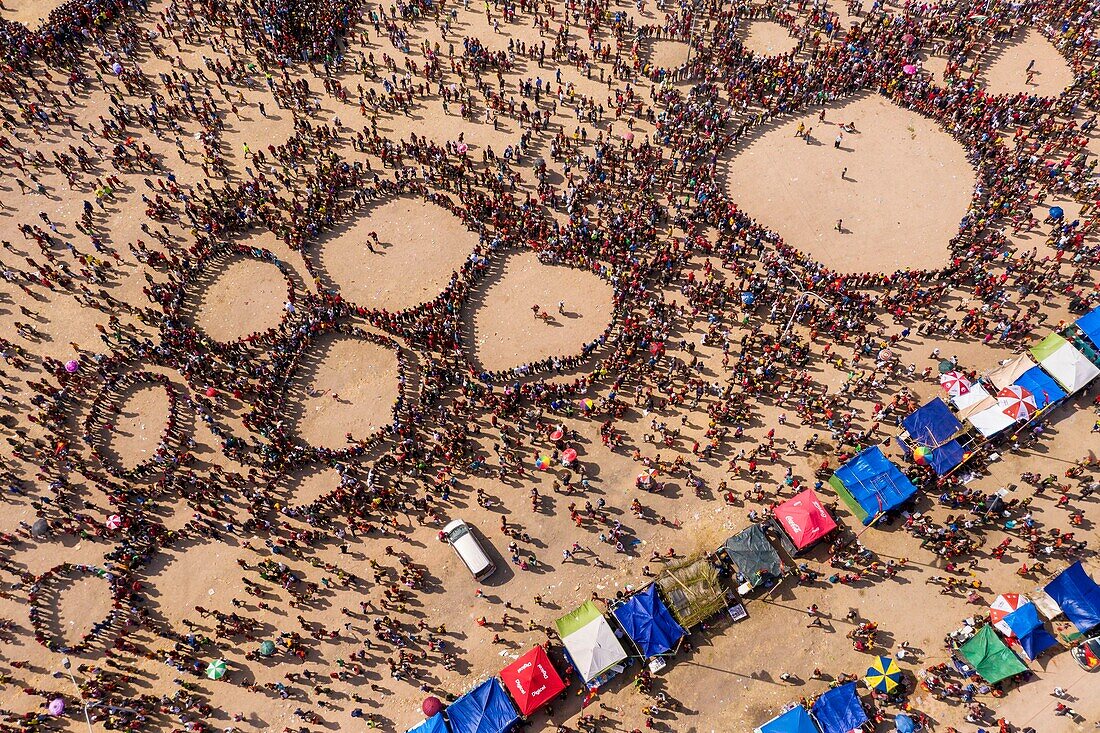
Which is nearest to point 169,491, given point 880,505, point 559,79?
point 880,505

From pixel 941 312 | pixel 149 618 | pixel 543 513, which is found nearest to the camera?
pixel 149 618

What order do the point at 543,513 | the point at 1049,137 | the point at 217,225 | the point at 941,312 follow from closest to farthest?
the point at 543,513, the point at 941,312, the point at 217,225, the point at 1049,137

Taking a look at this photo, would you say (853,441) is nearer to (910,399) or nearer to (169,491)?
(910,399)

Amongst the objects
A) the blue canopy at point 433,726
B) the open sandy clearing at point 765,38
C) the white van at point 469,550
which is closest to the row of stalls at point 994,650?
the blue canopy at point 433,726

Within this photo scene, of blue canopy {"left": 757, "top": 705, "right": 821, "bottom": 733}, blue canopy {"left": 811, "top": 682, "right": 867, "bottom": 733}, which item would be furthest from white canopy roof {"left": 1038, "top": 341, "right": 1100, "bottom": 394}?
blue canopy {"left": 757, "top": 705, "right": 821, "bottom": 733}

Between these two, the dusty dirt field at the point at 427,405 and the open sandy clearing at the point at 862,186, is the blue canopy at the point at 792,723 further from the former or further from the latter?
the open sandy clearing at the point at 862,186

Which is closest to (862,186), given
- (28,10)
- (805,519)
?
(805,519)

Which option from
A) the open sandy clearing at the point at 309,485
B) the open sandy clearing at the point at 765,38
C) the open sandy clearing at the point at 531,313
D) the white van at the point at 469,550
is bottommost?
the white van at the point at 469,550
